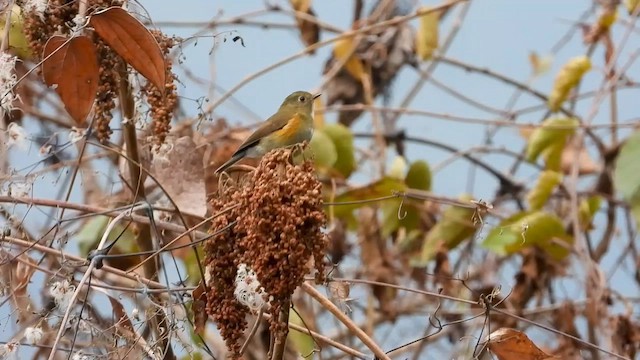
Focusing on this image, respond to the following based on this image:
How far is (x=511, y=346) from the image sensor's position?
1378 mm

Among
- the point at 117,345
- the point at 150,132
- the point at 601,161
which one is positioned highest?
the point at 601,161

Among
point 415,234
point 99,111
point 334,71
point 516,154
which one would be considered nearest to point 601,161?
point 516,154

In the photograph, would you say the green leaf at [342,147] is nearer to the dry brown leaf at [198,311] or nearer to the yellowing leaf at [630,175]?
the yellowing leaf at [630,175]

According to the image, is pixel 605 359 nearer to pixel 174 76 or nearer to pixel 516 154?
pixel 516 154

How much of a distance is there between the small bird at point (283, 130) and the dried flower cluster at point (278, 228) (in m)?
0.60

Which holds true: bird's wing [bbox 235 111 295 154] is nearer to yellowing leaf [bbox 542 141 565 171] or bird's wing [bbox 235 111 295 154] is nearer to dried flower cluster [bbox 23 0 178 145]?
dried flower cluster [bbox 23 0 178 145]

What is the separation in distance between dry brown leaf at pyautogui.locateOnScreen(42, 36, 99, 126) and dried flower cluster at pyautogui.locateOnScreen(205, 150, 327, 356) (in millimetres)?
274

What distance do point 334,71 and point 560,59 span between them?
1.22 metres

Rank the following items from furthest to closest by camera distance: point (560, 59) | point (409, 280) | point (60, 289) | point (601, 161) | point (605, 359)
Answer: point (560, 59) → point (601, 161) → point (409, 280) → point (605, 359) → point (60, 289)

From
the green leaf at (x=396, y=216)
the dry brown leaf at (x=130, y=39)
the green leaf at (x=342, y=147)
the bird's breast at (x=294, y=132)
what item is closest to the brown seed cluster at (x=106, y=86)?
the dry brown leaf at (x=130, y=39)

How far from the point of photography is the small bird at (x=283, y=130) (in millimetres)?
1867

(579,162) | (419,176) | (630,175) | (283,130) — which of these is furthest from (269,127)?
(579,162)

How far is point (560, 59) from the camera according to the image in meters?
4.02

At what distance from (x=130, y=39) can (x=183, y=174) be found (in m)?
0.41
